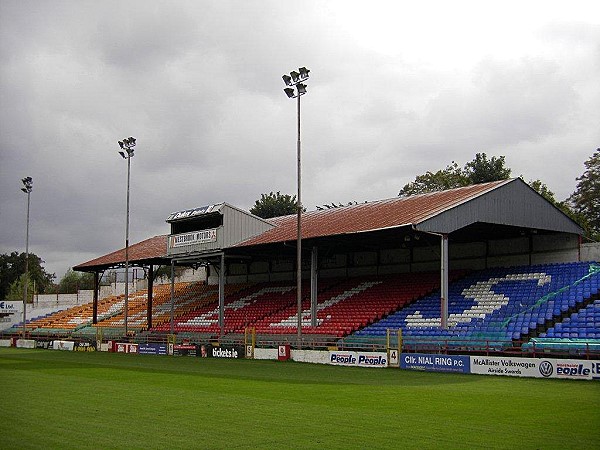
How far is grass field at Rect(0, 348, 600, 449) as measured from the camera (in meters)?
12.0

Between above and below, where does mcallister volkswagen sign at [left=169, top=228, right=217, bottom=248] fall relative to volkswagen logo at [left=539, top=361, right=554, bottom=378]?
above

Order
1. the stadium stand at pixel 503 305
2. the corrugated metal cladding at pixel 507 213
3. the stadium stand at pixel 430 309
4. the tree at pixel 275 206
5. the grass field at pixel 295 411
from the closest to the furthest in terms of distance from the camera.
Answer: the grass field at pixel 295 411 → the stadium stand at pixel 430 309 → the stadium stand at pixel 503 305 → the corrugated metal cladding at pixel 507 213 → the tree at pixel 275 206

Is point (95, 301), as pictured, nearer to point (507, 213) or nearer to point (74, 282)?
point (507, 213)

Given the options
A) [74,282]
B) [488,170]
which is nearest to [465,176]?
[488,170]

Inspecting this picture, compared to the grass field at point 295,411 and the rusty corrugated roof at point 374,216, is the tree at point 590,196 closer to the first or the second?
the rusty corrugated roof at point 374,216

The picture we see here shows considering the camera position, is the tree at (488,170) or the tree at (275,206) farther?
the tree at (275,206)

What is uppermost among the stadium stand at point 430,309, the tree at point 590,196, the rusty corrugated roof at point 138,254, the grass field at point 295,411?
the tree at point 590,196

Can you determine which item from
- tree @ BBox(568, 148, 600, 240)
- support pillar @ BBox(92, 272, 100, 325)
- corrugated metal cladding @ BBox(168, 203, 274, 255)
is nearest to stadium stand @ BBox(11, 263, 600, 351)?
support pillar @ BBox(92, 272, 100, 325)

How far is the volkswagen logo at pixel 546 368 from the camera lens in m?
24.5

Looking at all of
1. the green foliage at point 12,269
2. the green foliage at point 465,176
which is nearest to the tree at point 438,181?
the green foliage at point 465,176

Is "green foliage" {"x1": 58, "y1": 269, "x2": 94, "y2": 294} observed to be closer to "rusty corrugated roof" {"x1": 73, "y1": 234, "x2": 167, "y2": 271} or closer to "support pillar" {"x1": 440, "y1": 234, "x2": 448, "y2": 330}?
"rusty corrugated roof" {"x1": 73, "y1": 234, "x2": 167, "y2": 271}

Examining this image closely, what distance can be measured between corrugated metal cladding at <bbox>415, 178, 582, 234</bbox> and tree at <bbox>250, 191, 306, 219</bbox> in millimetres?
50810

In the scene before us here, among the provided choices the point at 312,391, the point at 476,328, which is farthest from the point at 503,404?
the point at 476,328

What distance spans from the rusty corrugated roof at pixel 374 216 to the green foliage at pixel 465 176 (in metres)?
17.2
